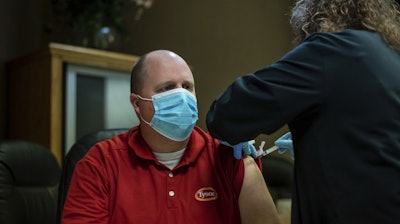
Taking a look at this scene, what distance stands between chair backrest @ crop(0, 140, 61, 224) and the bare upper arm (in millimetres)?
934

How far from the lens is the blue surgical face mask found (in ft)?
4.95

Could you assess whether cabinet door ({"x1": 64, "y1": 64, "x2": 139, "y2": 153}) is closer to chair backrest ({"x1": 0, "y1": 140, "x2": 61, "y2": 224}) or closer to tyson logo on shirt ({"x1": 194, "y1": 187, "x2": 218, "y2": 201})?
chair backrest ({"x1": 0, "y1": 140, "x2": 61, "y2": 224})

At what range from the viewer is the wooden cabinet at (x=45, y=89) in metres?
2.93

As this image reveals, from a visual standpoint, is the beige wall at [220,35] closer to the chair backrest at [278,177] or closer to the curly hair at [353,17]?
the chair backrest at [278,177]

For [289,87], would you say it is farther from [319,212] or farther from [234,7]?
[234,7]

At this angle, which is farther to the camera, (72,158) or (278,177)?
(278,177)

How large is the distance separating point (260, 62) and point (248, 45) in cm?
16

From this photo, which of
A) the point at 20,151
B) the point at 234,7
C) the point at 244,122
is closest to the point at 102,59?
the point at 234,7

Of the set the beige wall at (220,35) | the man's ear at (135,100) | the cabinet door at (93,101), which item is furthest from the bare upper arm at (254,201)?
the beige wall at (220,35)

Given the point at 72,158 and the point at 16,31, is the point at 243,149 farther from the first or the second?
the point at 16,31

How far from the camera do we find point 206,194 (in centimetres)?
146

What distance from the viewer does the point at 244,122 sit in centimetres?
110

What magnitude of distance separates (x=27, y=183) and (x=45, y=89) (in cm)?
109

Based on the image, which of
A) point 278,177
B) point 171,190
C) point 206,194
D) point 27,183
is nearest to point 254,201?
point 206,194
